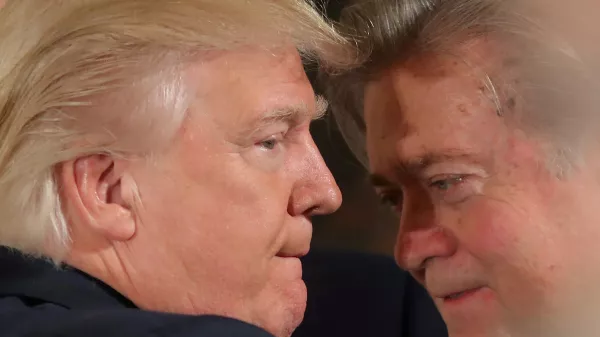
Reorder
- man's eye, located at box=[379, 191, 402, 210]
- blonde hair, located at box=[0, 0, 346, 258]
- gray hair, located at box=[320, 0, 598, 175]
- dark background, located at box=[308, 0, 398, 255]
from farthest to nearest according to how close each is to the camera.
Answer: dark background, located at box=[308, 0, 398, 255] < man's eye, located at box=[379, 191, 402, 210] < gray hair, located at box=[320, 0, 598, 175] < blonde hair, located at box=[0, 0, 346, 258]

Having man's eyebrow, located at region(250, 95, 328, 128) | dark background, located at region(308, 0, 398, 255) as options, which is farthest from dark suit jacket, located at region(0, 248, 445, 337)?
dark background, located at region(308, 0, 398, 255)

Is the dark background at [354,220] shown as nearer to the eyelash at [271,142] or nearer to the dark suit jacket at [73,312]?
the eyelash at [271,142]

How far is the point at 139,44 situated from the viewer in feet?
2.59

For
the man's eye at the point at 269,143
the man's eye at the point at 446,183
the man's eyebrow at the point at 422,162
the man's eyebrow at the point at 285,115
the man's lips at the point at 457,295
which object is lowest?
the man's lips at the point at 457,295

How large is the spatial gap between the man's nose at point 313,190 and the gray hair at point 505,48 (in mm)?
184

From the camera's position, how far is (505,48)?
91 cm

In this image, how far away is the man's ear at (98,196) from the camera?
80 centimetres

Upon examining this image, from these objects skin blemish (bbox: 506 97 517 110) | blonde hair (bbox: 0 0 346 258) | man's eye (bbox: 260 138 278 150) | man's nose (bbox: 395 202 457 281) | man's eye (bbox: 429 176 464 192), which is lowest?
man's nose (bbox: 395 202 457 281)

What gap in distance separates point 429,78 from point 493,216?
20 cm

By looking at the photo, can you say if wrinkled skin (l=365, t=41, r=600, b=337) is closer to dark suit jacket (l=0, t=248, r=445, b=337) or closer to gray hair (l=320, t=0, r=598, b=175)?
gray hair (l=320, t=0, r=598, b=175)

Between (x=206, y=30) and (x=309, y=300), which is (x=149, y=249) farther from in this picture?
(x=309, y=300)

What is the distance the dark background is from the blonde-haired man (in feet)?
2.12

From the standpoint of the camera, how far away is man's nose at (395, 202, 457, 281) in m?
0.97

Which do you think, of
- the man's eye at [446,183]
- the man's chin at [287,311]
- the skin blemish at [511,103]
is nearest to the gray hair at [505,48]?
the skin blemish at [511,103]
